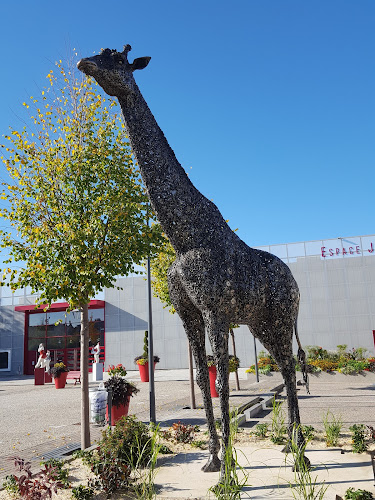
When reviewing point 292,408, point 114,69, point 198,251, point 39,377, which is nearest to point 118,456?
point 292,408

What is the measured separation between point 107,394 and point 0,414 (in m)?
6.23

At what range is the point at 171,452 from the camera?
20.8ft

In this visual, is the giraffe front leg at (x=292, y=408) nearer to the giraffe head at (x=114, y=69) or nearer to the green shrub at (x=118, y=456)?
the green shrub at (x=118, y=456)

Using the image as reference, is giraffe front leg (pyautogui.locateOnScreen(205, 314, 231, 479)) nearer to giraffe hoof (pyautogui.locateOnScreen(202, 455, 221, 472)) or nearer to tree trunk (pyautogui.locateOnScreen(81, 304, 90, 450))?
giraffe hoof (pyautogui.locateOnScreen(202, 455, 221, 472))

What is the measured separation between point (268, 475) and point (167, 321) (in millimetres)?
23062

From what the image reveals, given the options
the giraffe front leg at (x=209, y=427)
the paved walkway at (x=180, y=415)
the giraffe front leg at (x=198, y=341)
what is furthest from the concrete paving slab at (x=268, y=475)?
the giraffe front leg at (x=198, y=341)

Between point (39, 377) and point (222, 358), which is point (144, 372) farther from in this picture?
point (222, 358)

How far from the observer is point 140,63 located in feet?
16.1

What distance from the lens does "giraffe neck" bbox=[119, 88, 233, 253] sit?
482cm

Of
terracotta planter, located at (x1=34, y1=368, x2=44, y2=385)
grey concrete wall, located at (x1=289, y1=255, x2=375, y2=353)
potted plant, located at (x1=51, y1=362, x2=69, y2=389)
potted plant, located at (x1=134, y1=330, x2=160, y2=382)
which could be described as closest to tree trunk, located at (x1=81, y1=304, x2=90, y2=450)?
potted plant, located at (x1=134, y1=330, x2=160, y2=382)

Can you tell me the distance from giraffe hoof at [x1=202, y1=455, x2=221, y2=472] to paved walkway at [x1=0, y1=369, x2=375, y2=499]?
0.11 m

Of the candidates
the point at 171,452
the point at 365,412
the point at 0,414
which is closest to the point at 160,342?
the point at 0,414

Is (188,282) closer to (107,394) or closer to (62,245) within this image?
(62,245)

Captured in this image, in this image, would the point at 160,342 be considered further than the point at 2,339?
No
